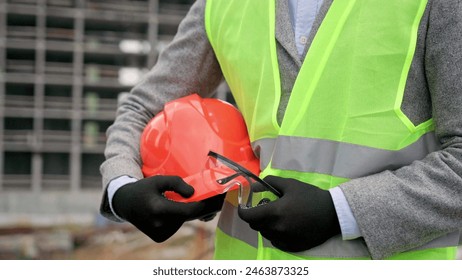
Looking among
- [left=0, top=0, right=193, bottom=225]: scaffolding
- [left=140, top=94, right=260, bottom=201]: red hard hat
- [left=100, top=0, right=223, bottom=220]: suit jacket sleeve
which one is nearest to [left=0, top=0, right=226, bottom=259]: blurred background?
[left=0, top=0, right=193, bottom=225]: scaffolding

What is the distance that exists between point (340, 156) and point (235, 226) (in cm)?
23

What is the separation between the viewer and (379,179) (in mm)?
818

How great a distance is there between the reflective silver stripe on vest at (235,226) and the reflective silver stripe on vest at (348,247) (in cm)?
12

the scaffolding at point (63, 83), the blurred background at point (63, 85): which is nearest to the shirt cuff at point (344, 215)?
the blurred background at point (63, 85)

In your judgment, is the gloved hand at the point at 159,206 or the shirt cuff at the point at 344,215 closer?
the shirt cuff at the point at 344,215

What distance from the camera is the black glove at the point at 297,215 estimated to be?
32.1 inches

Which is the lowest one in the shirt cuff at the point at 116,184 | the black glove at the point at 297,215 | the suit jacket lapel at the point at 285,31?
the shirt cuff at the point at 116,184

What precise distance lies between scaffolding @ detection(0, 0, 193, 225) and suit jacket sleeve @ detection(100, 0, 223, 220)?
12986 mm

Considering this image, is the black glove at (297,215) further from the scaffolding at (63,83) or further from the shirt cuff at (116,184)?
the scaffolding at (63,83)

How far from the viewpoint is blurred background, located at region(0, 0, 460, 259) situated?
13.7m

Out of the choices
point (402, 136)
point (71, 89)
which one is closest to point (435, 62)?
point (402, 136)

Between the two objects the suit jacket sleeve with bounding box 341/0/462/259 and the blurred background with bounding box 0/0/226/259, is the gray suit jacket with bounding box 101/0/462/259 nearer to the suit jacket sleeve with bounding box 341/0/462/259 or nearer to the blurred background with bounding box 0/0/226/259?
the suit jacket sleeve with bounding box 341/0/462/259

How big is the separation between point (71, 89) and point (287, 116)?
13.7m
